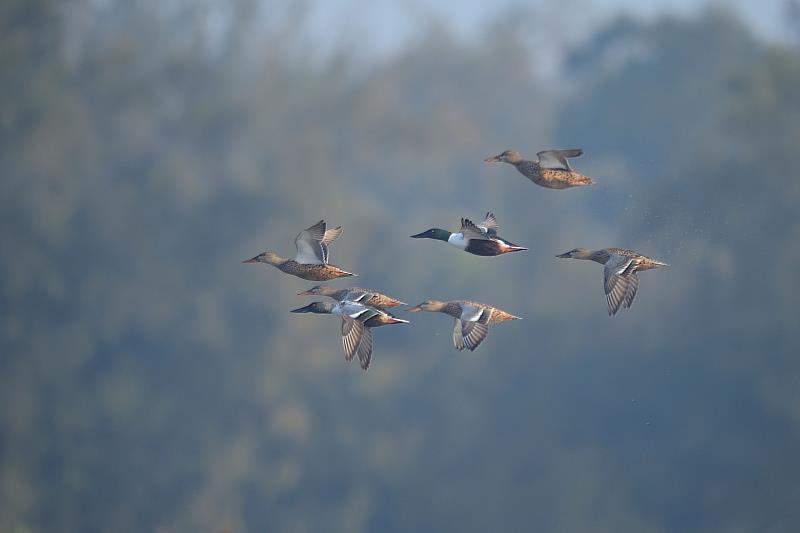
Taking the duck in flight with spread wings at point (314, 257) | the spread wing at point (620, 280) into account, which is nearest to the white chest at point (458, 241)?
the duck in flight with spread wings at point (314, 257)

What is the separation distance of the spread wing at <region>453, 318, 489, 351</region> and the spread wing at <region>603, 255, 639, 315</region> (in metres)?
1.27

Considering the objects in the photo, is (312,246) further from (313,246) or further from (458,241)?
(458,241)

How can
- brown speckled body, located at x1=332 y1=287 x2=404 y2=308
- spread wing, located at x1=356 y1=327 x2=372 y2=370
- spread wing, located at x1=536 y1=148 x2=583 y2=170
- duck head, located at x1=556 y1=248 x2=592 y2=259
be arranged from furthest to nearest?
duck head, located at x1=556 y1=248 x2=592 y2=259, brown speckled body, located at x1=332 y1=287 x2=404 y2=308, spread wing, located at x1=536 y1=148 x2=583 y2=170, spread wing, located at x1=356 y1=327 x2=372 y2=370

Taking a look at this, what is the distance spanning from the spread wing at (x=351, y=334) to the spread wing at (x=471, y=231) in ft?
4.41

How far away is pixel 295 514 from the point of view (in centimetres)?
4622

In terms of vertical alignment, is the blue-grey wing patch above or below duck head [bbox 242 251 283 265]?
Result: above

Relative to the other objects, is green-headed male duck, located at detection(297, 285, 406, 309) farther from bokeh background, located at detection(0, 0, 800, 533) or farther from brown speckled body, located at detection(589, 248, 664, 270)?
bokeh background, located at detection(0, 0, 800, 533)

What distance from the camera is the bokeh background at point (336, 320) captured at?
41.1 metres

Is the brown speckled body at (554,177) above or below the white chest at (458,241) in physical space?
above

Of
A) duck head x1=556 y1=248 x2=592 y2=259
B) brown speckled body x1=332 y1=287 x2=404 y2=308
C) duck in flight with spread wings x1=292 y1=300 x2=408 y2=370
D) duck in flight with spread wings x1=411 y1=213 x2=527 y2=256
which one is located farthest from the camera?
duck head x1=556 y1=248 x2=592 y2=259

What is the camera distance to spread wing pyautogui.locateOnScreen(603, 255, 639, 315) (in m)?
13.5

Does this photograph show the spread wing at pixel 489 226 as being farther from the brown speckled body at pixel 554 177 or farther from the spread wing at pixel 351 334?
the spread wing at pixel 351 334

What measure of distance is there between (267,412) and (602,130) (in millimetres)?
20528

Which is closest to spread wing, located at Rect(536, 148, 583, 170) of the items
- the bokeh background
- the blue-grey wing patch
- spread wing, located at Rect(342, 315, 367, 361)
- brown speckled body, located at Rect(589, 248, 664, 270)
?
brown speckled body, located at Rect(589, 248, 664, 270)
